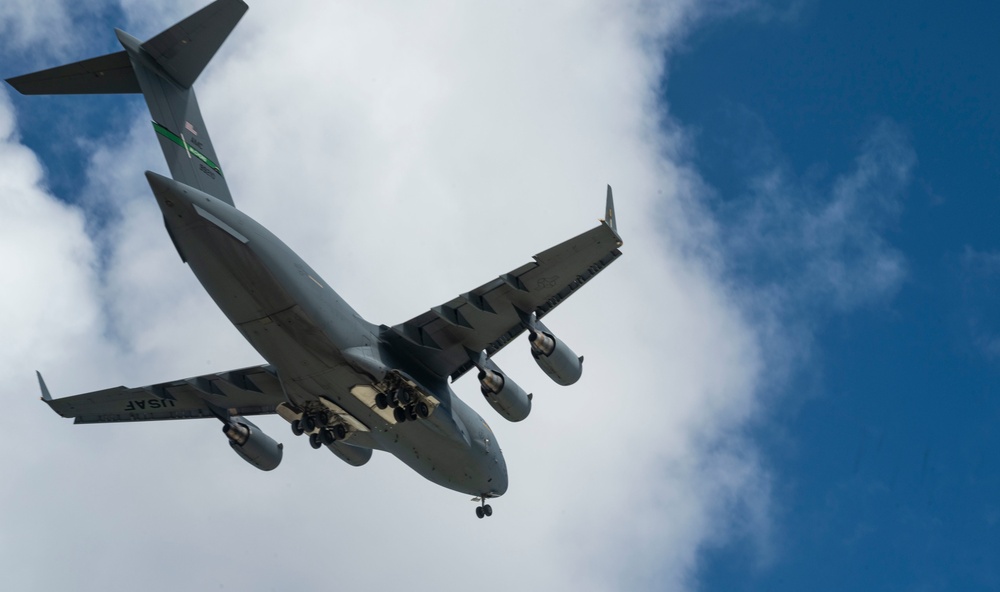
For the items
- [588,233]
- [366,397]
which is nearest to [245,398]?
[366,397]

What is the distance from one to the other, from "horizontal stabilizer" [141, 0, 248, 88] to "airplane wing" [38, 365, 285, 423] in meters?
4.98

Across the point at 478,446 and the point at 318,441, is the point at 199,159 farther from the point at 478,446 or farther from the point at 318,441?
the point at 478,446

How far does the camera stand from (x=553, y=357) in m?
17.0

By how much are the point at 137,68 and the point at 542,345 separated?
22.7ft

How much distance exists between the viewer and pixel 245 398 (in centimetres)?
1934

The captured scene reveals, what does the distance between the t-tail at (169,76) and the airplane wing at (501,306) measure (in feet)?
11.4

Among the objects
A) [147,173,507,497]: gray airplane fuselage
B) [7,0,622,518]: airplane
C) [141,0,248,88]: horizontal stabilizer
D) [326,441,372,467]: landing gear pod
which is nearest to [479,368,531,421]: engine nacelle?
[7,0,622,518]: airplane

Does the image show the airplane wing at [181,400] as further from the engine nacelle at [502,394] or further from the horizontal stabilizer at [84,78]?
the horizontal stabilizer at [84,78]

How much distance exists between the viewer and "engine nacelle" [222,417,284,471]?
2003 cm

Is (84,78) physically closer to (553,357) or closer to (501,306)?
(501,306)

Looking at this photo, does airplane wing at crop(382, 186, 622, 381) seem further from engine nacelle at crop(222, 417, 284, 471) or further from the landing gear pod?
engine nacelle at crop(222, 417, 284, 471)

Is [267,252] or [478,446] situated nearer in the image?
[267,252]

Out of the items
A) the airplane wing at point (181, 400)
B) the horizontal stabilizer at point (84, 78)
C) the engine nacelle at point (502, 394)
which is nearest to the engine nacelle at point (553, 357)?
the engine nacelle at point (502, 394)

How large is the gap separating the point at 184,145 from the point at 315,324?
3271 mm
